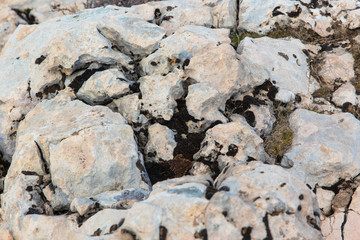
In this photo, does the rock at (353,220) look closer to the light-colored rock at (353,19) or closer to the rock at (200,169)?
the rock at (200,169)

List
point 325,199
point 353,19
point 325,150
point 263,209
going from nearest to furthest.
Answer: point 263,209 → point 325,199 → point 325,150 → point 353,19

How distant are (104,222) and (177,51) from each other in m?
5.85

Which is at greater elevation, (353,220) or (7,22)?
(7,22)

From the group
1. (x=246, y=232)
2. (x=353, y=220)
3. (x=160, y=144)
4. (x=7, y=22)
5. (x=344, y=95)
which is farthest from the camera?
(x=7, y=22)

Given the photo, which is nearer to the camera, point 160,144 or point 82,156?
point 82,156

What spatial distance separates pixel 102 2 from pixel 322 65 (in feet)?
34.8

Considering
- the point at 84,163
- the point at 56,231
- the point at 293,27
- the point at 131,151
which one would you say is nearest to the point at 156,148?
the point at 131,151

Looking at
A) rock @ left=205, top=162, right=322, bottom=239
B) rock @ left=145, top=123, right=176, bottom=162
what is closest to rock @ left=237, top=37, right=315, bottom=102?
rock @ left=145, top=123, right=176, bottom=162

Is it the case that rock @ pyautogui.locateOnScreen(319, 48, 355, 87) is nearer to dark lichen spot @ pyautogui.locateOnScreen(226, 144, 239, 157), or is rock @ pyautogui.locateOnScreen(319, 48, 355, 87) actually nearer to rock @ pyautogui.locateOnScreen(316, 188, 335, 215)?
rock @ pyautogui.locateOnScreen(316, 188, 335, 215)

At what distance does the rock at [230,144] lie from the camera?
835 cm

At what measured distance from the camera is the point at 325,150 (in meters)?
8.34

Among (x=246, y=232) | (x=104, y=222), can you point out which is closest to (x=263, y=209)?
(x=246, y=232)

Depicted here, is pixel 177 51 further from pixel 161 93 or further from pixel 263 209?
pixel 263 209

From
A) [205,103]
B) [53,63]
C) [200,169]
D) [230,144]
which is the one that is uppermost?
[53,63]
